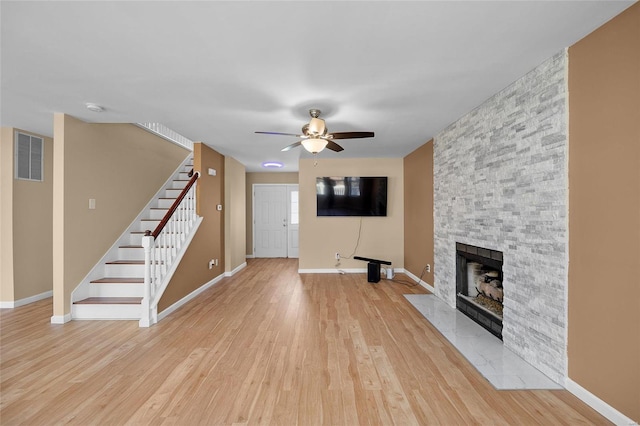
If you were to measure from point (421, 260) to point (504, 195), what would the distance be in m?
2.48

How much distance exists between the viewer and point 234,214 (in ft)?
19.2

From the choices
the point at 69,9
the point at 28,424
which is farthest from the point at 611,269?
the point at 28,424

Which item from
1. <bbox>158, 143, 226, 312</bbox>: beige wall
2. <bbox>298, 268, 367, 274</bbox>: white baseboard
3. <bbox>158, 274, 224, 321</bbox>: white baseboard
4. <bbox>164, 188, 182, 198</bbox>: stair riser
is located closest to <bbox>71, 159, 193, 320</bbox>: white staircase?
<bbox>158, 274, 224, 321</bbox>: white baseboard

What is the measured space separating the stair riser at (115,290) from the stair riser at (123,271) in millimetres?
236

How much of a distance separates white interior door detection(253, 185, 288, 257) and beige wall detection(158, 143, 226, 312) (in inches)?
90.6

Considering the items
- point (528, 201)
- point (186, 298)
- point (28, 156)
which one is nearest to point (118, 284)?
point (186, 298)

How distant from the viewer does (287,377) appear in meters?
2.12

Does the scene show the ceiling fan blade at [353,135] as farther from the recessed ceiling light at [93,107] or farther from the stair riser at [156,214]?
the stair riser at [156,214]

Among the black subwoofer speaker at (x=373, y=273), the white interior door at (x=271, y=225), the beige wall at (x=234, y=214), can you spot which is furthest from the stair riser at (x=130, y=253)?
the white interior door at (x=271, y=225)

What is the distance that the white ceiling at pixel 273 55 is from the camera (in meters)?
1.57

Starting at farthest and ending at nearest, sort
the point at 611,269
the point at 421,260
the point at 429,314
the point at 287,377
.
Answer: the point at 421,260, the point at 429,314, the point at 287,377, the point at 611,269

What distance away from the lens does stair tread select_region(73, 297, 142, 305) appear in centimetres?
329

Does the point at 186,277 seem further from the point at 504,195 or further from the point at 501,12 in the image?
the point at 501,12

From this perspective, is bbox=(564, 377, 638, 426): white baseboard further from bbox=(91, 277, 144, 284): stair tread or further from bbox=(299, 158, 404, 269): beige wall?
bbox=(91, 277, 144, 284): stair tread
